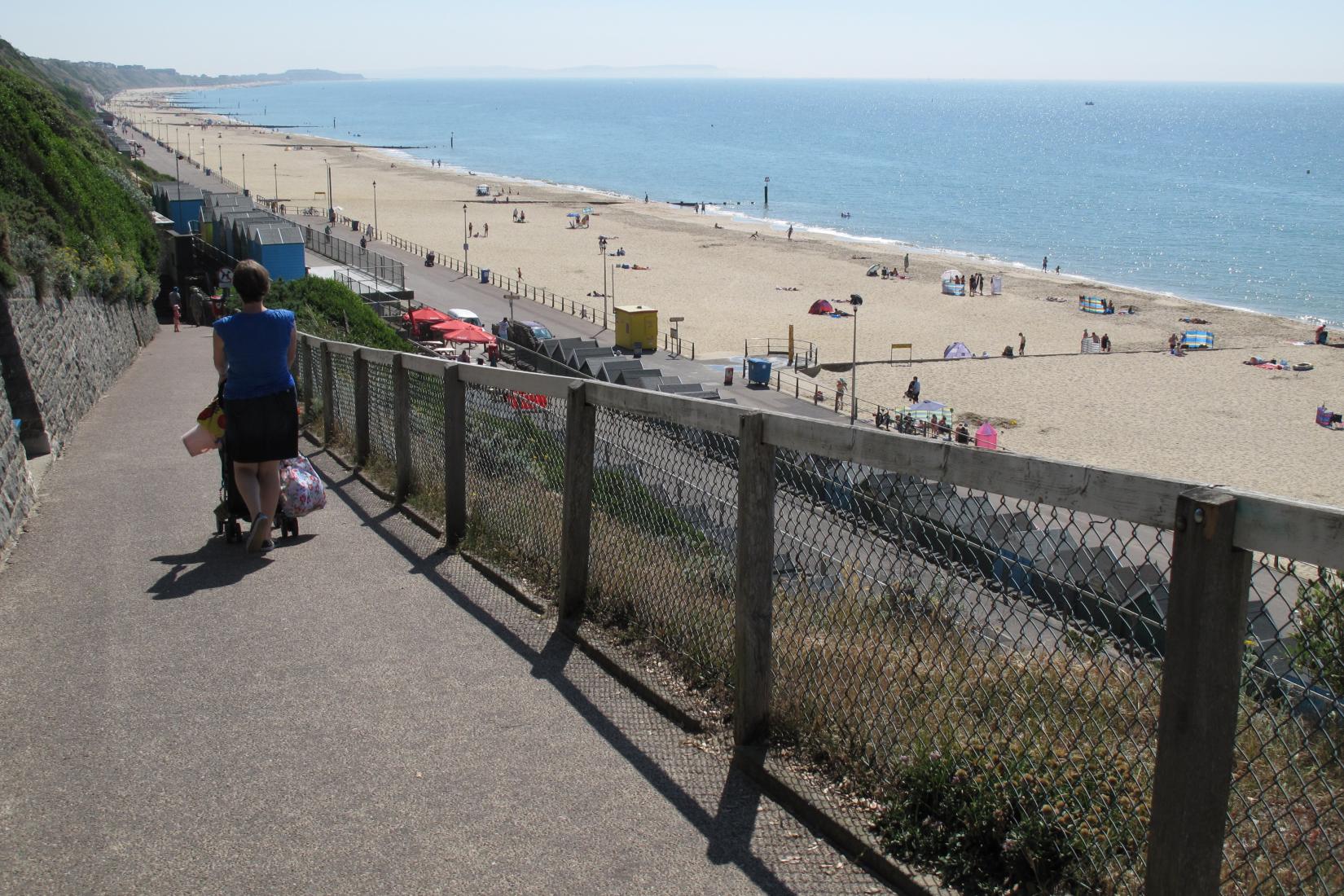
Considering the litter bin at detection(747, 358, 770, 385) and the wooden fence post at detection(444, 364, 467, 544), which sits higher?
the wooden fence post at detection(444, 364, 467, 544)

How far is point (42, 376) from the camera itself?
31.6 feet

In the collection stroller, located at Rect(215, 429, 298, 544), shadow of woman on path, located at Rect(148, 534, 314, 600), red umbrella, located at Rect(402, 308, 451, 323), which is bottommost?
red umbrella, located at Rect(402, 308, 451, 323)

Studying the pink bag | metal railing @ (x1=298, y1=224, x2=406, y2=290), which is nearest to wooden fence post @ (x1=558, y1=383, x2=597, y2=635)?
the pink bag

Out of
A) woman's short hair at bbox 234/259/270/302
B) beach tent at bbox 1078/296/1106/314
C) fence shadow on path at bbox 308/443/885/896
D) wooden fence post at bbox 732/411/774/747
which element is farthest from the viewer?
beach tent at bbox 1078/296/1106/314

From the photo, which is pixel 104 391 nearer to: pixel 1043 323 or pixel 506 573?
pixel 506 573

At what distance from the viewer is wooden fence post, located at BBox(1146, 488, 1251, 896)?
95.3 inches

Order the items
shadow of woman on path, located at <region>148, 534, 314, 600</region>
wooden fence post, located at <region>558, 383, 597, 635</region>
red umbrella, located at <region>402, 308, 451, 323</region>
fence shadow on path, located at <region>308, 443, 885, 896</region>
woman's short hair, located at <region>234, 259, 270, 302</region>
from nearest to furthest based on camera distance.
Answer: fence shadow on path, located at <region>308, 443, 885, 896</region> → wooden fence post, located at <region>558, 383, 597, 635</region> → shadow of woman on path, located at <region>148, 534, 314, 600</region> → woman's short hair, located at <region>234, 259, 270, 302</region> → red umbrella, located at <region>402, 308, 451, 323</region>

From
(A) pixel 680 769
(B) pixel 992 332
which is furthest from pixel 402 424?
(B) pixel 992 332

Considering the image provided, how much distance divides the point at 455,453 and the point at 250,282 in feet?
4.52

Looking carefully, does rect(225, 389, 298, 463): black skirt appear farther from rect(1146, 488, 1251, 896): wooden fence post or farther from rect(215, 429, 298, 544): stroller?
rect(1146, 488, 1251, 896): wooden fence post

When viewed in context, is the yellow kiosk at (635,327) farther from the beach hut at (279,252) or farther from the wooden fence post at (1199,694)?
the wooden fence post at (1199,694)

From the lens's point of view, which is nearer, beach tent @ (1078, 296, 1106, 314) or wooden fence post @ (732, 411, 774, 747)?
wooden fence post @ (732, 411, 774, 747)

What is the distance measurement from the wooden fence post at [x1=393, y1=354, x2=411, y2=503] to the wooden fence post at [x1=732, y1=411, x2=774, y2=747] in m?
3.91

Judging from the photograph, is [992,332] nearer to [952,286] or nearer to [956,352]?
[956,352]
